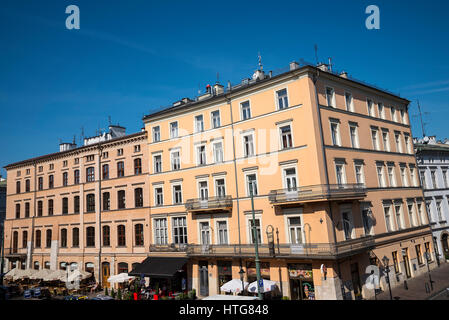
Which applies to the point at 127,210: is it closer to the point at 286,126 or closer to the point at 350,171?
the point at 286,126

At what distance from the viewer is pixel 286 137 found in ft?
89.0

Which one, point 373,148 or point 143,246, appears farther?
point 143,246

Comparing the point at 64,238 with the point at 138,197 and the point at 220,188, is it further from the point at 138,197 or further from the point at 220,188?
the point at 220,188

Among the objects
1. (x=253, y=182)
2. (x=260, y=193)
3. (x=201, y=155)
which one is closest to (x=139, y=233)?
(x=201, y=155)

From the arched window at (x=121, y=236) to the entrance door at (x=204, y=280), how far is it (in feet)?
36.3

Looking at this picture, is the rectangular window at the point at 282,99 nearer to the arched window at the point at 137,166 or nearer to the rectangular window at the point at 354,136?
the rectangular window at the point at 354,136

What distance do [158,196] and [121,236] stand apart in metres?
6.90

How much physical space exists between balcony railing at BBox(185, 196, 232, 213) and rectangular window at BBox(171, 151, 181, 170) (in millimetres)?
4197

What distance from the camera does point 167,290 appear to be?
104 feet

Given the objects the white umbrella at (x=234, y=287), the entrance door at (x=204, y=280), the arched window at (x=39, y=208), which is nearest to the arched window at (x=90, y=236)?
the arched window at (x=39, y=208)

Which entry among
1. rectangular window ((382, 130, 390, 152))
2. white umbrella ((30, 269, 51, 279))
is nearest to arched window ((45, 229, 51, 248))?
white umbrella ((30, 269, 51, 279))
